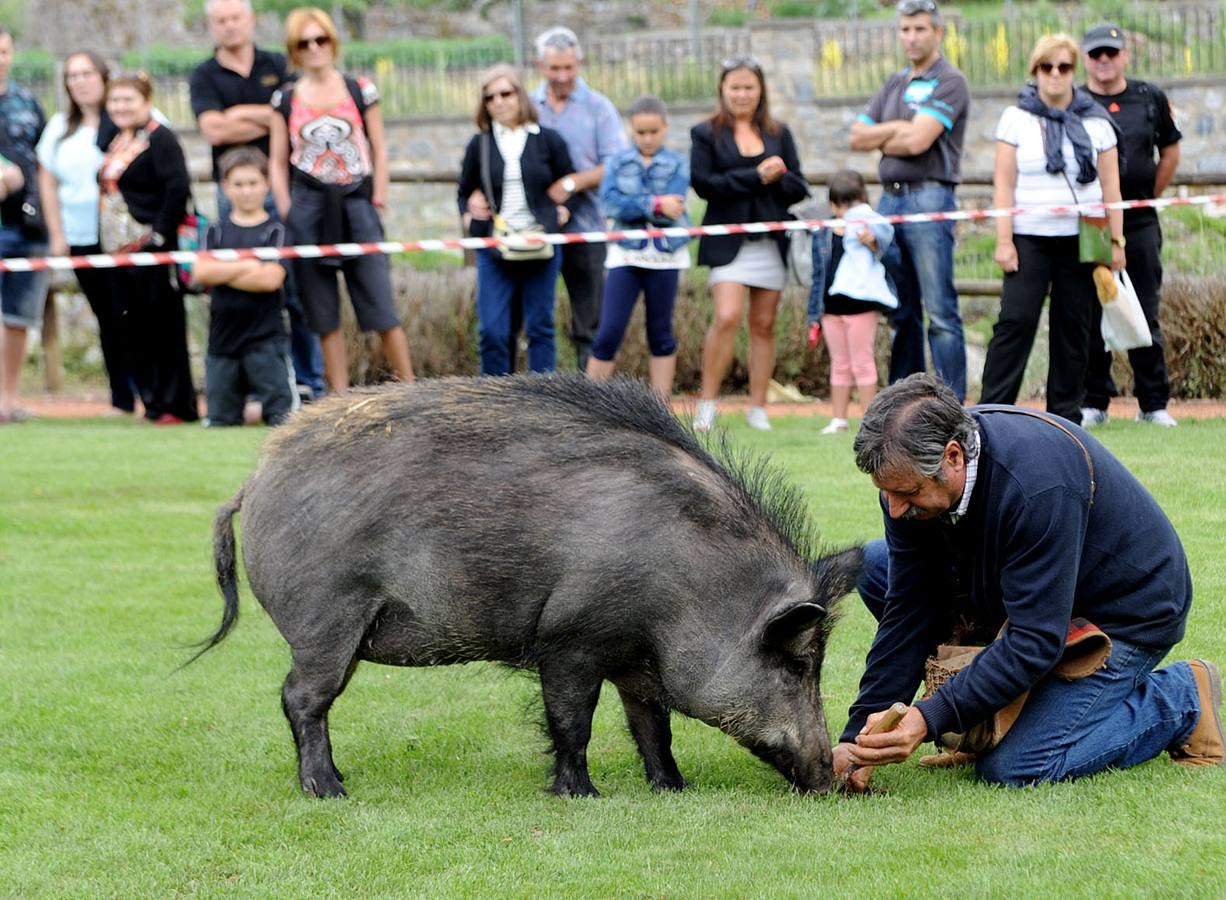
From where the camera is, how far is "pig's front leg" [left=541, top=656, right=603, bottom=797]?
15.3 feet

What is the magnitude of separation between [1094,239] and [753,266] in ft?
6.69

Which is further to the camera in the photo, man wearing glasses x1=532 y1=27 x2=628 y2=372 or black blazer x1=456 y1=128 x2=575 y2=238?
man wearing glasses x1=532 y1=27 x2=628 y2=372

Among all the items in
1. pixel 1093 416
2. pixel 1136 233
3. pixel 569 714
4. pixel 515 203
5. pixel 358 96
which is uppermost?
pixel 358 96

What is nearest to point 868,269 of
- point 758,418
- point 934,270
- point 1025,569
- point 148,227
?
point 934,270

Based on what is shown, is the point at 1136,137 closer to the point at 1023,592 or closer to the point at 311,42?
the point at 311,42

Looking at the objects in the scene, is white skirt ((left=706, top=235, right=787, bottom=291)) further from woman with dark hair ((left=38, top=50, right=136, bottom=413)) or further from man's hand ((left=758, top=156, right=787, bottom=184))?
woman with dark hair ((left=38, top=50, right=136, bottom=413))

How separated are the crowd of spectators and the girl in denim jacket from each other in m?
0.02

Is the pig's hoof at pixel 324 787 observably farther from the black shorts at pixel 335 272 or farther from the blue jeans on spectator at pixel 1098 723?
the black shorts at pixel 335 272

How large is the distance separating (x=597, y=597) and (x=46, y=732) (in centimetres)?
199

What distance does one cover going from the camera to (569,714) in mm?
4699

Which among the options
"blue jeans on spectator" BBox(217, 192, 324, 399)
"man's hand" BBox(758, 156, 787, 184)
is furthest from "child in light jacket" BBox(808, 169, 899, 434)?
"blue jeans on spectator" BBox(217, 192, 324, 399)

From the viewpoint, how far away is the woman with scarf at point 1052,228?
8930mm

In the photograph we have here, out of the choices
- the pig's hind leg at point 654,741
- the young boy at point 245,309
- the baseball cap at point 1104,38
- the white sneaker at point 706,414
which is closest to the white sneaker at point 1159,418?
the baseball cap at point 1104,38

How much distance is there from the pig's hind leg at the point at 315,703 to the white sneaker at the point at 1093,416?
5.95m
